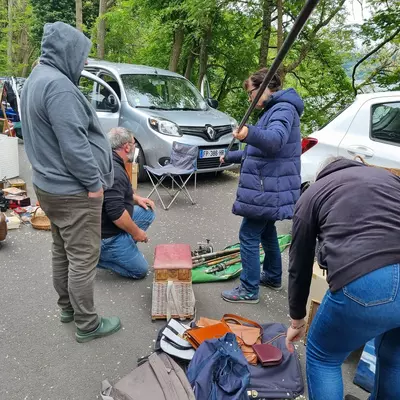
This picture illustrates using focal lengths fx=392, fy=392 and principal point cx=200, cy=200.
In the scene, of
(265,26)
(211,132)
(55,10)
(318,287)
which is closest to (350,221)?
(318,287)

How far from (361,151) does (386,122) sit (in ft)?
1.25

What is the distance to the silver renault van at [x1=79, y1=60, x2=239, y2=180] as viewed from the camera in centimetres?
630

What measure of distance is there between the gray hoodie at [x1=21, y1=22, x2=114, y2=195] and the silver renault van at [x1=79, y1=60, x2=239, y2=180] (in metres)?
3.83

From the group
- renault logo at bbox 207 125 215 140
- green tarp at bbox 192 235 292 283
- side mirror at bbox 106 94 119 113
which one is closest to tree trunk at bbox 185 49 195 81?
side mirror at bbox 106 94 119 113

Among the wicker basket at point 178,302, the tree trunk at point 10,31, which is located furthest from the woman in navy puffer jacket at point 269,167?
the tree trunk at point 10,31

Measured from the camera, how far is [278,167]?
291 centimetres

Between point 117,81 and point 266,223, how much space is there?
16.4ft

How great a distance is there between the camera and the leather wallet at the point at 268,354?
2449mm

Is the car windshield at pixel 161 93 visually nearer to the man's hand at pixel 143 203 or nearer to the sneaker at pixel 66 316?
the man's hand at pixel 143 203

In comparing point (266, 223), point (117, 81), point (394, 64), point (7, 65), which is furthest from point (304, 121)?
point (7, 65)

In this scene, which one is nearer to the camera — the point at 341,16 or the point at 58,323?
the point at 58,323

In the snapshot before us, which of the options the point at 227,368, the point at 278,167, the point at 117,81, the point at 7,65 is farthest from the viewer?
the point at 7,65

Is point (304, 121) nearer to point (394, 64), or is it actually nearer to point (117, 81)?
point (394, 64)

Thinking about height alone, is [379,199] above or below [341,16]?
below
